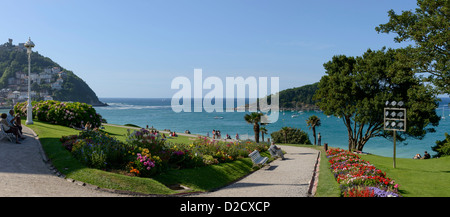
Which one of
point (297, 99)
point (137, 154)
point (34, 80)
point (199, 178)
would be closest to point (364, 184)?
point (199, 178)

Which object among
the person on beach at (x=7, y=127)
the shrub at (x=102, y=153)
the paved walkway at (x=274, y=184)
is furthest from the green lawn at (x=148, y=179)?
the person on beach at (x=7, y=127)

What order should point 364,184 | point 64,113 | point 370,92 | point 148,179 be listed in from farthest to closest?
point 370,92
point 64,113
point 364,184
point 148,179

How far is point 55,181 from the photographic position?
9.76 m

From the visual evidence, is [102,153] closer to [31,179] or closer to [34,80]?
[31,179]

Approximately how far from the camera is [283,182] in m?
12.3

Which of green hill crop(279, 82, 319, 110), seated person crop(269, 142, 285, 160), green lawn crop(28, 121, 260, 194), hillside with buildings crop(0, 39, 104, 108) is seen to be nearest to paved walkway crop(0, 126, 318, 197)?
green lawn crop(28, 121, 260, 194)

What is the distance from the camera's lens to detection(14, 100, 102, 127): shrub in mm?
25578

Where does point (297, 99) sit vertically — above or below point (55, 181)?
above

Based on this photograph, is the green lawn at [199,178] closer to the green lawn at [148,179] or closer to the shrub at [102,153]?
the green lawn at [148,179]

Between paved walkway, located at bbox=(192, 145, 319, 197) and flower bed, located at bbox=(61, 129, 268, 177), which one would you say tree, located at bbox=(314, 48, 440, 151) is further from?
flower bed, located at bbox=(61, 129, 268, 177)

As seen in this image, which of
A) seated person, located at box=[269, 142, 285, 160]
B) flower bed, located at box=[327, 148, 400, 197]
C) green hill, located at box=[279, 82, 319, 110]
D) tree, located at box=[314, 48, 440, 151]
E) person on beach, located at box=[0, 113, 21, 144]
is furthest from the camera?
green hill, located at box=[279, 82, 319, 110]

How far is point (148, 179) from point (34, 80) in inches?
6420

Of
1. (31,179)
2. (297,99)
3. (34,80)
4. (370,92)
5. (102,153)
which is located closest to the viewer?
(31,179)

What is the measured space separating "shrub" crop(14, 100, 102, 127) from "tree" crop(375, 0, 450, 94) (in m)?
24.2
